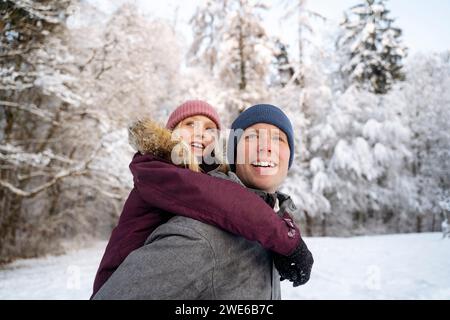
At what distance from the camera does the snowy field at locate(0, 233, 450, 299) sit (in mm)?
5547

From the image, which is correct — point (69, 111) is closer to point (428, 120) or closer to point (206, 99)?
point (206, 99)

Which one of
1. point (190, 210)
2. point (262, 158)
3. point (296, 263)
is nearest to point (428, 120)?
point (262, 158)

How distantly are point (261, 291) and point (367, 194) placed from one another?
18.6m

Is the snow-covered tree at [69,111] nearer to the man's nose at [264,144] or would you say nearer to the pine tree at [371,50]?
the man's nose at [264,144]

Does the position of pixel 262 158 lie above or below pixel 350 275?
above

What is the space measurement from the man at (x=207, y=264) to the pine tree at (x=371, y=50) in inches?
758

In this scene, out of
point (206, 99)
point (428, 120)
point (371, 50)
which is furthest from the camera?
point (371, 50)

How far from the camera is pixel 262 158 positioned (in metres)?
1.45

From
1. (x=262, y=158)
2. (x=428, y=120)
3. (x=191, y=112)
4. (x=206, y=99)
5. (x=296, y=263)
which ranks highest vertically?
(x=428, y=120)

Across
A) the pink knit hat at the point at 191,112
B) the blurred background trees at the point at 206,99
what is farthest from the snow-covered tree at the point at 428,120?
the pink knit hat at the point at 191,112

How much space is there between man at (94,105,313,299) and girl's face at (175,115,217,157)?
47 cm

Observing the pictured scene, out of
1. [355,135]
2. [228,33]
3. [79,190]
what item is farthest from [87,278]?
[355,135]

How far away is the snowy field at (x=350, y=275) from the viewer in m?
5.55

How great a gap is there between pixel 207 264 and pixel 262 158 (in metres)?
0.59
